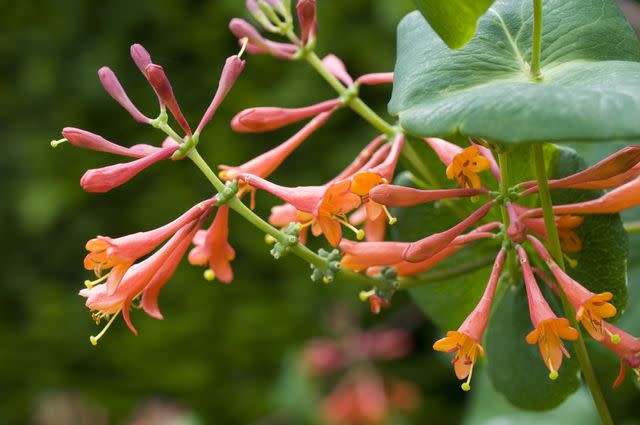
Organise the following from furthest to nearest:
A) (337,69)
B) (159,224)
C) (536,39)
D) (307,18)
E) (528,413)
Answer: (159,224) < (528,413) < (337,69) < (307,18) < (536,39)

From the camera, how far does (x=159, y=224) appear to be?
3.02 metres

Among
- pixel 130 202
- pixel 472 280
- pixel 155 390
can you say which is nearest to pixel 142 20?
pixel 130 202

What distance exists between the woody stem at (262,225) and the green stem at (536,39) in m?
0.32

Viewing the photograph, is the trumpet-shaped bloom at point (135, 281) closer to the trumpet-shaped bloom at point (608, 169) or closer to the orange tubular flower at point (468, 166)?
the orange tubular flower at point (468, 166)

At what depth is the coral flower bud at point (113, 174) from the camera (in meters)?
0.89

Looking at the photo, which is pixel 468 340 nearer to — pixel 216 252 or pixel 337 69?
pixel 216 252

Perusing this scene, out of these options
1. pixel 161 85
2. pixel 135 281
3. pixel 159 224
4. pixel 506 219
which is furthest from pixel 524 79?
pixel 159 224

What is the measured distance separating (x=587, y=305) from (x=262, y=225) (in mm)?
357

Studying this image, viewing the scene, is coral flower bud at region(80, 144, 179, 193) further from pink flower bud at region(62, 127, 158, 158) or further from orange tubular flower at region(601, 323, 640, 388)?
orange tubular flower at region(601, 323, 640, 388)

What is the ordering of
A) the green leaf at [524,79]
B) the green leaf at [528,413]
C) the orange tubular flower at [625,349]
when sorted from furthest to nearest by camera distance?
the green leaf at [528,413] < the orange tubular flower at [625,349] < the green leaf at [524,79]

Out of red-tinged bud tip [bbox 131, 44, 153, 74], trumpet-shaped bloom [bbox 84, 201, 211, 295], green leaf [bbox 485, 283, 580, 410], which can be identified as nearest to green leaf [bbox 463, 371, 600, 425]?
green leaf [bbox 485, 283, 580, 410]

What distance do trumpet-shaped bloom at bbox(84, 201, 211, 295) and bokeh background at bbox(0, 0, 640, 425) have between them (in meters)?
1.76

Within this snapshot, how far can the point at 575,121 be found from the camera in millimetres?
649

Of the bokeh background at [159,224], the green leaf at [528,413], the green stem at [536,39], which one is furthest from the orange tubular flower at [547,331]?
the bokeh background at [159,224]
